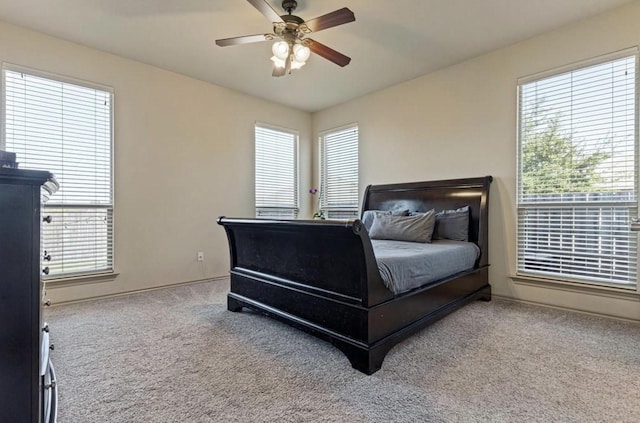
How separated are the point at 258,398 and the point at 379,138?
378 centimetres

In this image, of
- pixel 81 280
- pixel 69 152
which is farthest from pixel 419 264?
pixel 69 152

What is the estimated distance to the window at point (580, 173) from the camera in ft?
8.85

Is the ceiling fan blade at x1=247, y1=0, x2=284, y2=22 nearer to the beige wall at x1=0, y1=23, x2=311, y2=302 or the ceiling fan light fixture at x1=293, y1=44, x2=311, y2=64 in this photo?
the ceiling fan light fixture at x1=293, y1=44, x2=311, y2=64

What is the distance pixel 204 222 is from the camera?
13.9 feet

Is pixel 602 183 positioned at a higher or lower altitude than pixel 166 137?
lower

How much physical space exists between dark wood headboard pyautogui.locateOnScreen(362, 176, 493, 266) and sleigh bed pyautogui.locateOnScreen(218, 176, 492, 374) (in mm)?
16

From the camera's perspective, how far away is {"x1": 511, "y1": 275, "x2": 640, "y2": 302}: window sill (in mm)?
2662

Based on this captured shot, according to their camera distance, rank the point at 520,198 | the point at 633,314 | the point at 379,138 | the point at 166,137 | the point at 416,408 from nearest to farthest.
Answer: the point at 416,408
the point at 633,314
the point at 520,198
the point at 166,137
the point at 379,138

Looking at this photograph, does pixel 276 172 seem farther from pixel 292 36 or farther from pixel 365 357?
pixel 365 357

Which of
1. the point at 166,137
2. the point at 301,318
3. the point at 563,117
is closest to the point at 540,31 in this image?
the point at 563,117

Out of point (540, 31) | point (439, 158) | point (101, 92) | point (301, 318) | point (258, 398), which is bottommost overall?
point (258, 398)

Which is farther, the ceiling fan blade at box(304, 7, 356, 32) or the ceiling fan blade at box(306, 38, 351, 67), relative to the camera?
the ceiling fan blade at box(306, 38, 351, 67)

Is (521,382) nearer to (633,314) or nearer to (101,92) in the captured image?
(633,314)

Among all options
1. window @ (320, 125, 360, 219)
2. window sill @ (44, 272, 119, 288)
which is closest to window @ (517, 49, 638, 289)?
window @ (320, 125, 360, 219)
